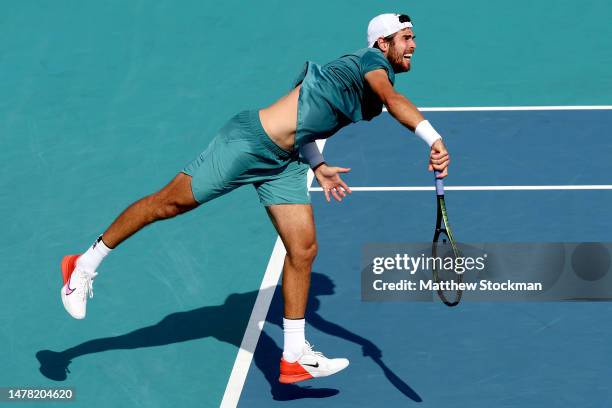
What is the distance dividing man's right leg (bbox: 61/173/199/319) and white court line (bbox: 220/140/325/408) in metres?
1.13

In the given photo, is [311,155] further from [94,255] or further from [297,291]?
[94,255]

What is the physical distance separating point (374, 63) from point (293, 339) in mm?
1872

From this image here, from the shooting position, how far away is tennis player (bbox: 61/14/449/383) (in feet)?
26.4

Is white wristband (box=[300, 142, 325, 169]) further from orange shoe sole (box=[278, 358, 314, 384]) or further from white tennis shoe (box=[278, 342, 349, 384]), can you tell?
orange shoe sole (box=[278, 358, 314, 384])

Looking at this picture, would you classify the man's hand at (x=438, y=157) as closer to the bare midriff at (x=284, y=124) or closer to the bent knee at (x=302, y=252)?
the bare midriff at (x=284, y=124)

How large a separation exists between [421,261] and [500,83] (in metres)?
3.94

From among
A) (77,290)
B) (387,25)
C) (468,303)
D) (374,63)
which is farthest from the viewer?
(468,303)

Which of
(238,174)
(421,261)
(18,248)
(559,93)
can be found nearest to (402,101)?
(238,174)

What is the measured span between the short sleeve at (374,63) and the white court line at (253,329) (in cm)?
225

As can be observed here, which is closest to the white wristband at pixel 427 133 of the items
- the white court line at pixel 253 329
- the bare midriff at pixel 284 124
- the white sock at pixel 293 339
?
the bare midriff at pixel 284 124

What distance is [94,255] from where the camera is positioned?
8.70 m

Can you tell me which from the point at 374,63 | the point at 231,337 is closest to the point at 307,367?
the point at 231,337

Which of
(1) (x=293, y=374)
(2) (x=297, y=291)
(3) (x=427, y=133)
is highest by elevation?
(3) (x=427, y=133)

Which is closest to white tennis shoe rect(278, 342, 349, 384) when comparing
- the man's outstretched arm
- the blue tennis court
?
the blue tennis court
